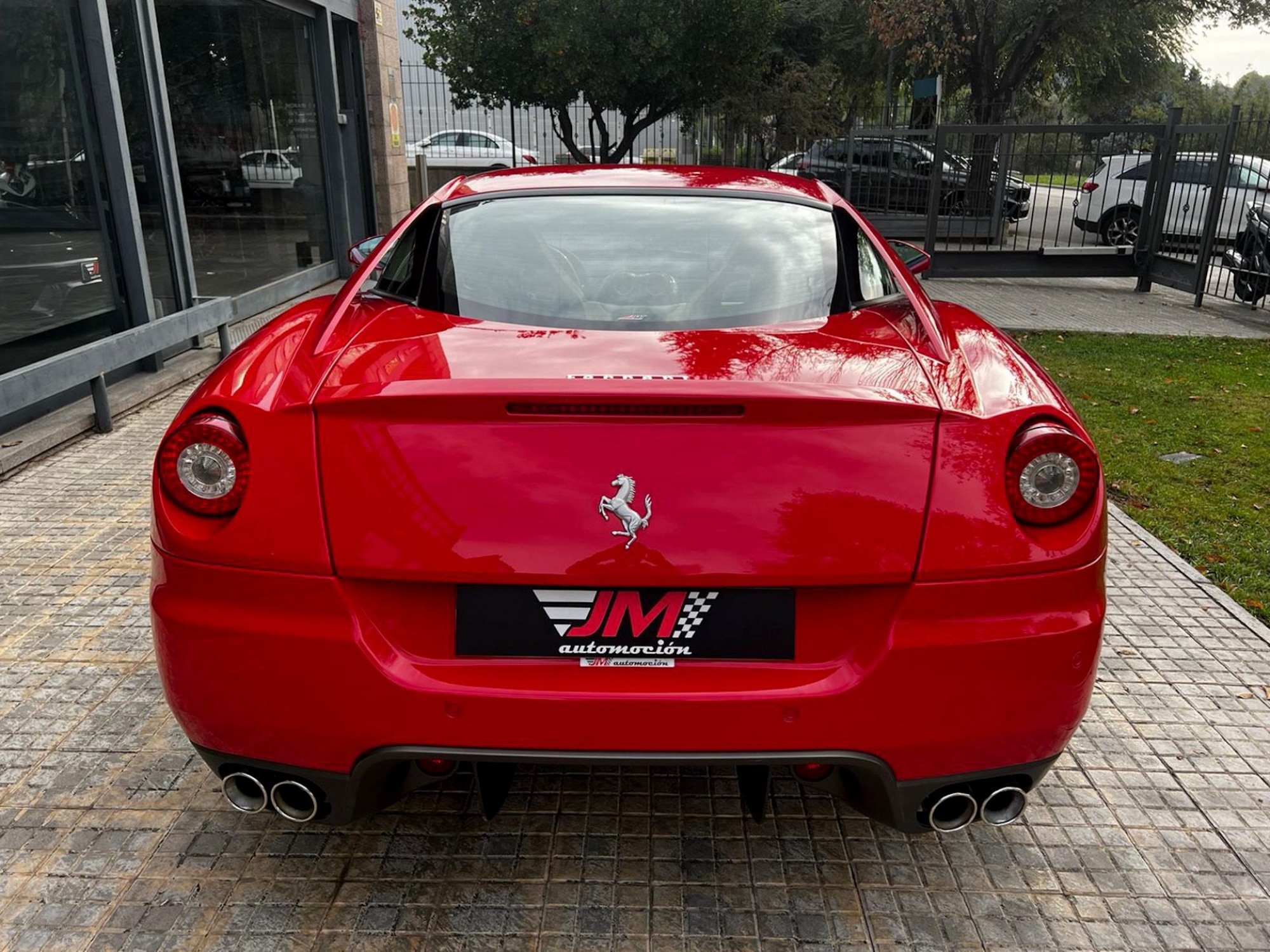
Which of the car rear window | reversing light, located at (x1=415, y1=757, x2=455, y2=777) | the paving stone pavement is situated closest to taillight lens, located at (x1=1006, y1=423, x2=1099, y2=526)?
the car rear window

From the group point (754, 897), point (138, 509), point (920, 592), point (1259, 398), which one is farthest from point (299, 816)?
point (1259, 398)

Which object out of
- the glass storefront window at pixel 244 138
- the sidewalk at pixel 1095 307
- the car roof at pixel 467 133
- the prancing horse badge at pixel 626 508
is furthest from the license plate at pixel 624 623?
the car roof at pixel 467 133

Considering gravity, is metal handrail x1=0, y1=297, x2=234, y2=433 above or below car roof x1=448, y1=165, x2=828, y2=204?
below

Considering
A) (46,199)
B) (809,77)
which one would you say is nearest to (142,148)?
(46,199)

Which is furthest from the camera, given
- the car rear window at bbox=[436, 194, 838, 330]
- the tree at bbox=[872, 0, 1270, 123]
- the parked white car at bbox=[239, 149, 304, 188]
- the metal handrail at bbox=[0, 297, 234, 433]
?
the tree at bbox=[872, 0, 1270, 123]

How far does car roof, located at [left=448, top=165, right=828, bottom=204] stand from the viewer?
3189 millimetres

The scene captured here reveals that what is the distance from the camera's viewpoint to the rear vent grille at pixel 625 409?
76.3 inches

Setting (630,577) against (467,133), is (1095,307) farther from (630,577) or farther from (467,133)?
(467,133)

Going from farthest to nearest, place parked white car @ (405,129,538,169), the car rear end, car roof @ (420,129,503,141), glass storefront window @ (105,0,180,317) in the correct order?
car roof @ (420,129,503,141) < parked white car @ (405,129,538,169) < the car rear end < glass storefront window @ (105,0,180,317)

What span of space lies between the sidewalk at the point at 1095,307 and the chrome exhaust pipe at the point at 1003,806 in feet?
31.5

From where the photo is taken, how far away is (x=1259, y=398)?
7.94 m

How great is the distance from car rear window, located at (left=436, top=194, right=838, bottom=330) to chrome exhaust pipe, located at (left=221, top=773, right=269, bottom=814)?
1.19m

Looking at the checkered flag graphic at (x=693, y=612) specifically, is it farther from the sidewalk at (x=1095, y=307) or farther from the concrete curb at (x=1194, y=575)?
the sidewalk at (x=1095, y=307)

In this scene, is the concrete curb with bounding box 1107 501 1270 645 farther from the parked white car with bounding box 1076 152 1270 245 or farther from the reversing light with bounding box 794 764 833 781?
the parked white car with bounding box 1076 152 1270 245
